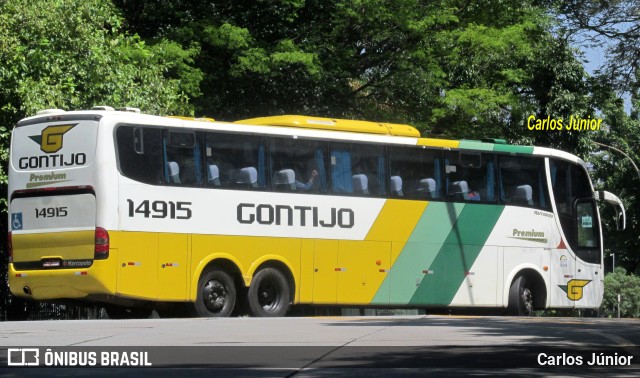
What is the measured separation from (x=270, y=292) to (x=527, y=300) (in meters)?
6.28

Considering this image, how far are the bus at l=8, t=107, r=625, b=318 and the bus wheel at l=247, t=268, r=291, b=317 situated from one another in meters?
0.03

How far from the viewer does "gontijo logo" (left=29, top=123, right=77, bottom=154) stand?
2198 centimetres

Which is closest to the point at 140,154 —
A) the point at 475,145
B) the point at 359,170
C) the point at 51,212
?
the point at 51,212

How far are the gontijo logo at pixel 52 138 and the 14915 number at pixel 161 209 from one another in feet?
5.19

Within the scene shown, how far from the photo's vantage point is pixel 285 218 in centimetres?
2356

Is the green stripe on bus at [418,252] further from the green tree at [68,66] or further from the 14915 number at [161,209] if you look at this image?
the green tree at [68,66]

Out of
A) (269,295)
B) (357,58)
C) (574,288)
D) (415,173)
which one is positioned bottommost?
(574,288)

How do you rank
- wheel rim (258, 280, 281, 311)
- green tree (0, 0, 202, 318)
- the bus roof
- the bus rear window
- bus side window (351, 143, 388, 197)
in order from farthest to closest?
green tree (0, 0, 202, 318)
bus side window (351, 143, 388, 197)
the bus roof
wheel rim (258, 280, 281, 311)
the bus rear window

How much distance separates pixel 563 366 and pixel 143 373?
3.50 m

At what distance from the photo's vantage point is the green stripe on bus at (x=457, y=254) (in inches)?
1016

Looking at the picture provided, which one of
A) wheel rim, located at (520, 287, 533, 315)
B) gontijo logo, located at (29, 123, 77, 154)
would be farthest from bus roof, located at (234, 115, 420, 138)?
wheel rim, located at (520, 287, 533, 315)

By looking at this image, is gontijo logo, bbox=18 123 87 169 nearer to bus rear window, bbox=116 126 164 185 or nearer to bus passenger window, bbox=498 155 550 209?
bus rear window, bbox=116 126 164 185

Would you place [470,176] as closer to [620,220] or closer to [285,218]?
[620,220]

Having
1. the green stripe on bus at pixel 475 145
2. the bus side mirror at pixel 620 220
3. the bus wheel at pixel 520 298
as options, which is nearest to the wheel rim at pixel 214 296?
the green stripe on bus at pixel 475 145
